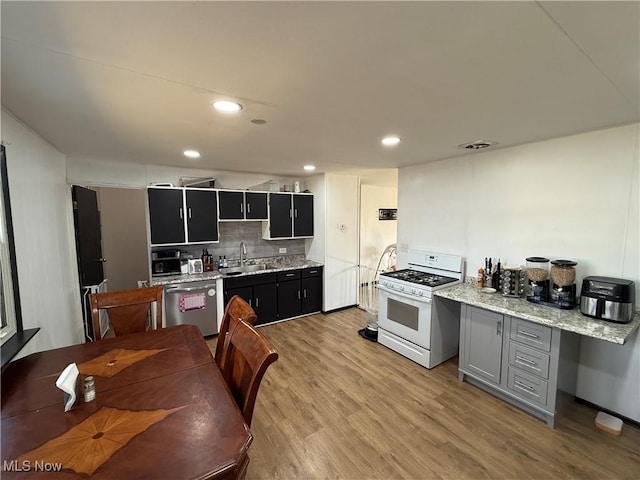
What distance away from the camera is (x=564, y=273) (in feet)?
7.28

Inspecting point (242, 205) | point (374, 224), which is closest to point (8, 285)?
point (242, 205)

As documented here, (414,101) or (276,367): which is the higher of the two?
(414,101)

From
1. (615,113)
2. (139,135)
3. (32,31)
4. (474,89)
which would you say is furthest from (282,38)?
(615,113)

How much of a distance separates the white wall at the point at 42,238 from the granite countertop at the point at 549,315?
3251 millimetres

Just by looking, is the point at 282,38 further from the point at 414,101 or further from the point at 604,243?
the point at 604,243

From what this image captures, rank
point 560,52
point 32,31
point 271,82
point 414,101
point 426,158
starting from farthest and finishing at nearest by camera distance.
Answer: point 426,158
point 414,101
point 271,82
point 560,52
point 32,31

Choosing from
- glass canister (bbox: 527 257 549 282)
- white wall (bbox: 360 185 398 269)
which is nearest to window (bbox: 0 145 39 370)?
glass canister (bbox: 527 257 549 282)

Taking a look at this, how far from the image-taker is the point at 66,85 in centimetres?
139

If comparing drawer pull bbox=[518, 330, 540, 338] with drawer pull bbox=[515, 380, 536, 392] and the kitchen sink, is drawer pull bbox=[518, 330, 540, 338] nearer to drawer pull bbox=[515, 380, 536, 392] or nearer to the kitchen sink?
drawer pull bbox=[515, 380, 536, 392]

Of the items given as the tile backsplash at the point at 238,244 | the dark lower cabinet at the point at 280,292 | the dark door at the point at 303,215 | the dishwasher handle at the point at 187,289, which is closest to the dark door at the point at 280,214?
the dark door at the point at 303,215

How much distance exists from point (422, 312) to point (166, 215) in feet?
10.6

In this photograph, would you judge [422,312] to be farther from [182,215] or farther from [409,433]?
[182,215]

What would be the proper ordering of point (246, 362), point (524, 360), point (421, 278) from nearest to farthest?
point (246, 362), point (524, 360), point (421, 278)

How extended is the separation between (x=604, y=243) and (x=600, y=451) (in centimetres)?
149
